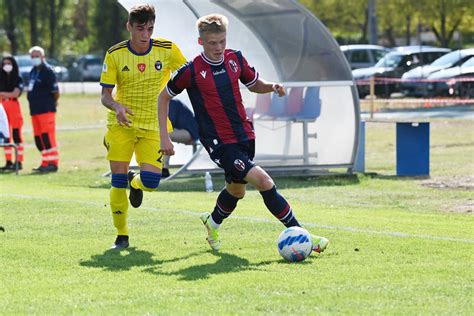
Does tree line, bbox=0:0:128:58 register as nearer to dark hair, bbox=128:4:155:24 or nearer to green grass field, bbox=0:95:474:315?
green grass field, bbox=0:95:474:315

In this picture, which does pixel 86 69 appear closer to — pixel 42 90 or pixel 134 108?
pixel 42 90

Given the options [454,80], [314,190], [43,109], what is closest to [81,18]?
[454,80]

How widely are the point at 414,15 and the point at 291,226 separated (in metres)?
46.7

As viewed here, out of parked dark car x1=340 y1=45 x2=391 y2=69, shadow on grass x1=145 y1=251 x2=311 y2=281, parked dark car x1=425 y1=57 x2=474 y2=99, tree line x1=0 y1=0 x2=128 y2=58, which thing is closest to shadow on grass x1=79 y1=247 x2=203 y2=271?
shadow on grass x1=145 y1=251 x2=311 y2=281

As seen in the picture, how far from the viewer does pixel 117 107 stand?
9422mm

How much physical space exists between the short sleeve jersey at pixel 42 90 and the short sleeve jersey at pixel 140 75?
10.3 meters

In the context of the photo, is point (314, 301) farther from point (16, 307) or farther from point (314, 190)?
point (314, 190)

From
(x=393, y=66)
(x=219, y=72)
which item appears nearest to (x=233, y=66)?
(x=219, y=72)

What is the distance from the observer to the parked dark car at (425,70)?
36781 mm

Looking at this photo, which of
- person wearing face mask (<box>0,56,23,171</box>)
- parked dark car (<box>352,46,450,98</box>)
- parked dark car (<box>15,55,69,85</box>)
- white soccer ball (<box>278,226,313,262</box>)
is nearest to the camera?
white soccer ball (<box>278,226,313,262</box>)

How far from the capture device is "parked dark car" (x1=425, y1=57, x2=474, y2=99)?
1388 inches

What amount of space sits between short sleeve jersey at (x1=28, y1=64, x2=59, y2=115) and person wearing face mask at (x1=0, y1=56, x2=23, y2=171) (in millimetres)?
718

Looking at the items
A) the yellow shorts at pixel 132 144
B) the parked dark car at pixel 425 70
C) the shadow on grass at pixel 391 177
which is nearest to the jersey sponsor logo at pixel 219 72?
the yellow shorts at pixel 132 144

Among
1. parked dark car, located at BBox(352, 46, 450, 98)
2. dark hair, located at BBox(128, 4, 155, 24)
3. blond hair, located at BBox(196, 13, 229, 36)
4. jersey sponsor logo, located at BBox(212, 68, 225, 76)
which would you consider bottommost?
parked dark car, located at BBox(352, 46, 450, 98)
